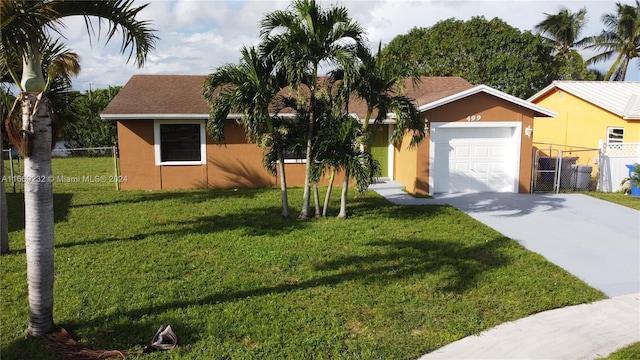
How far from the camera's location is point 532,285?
272 inches

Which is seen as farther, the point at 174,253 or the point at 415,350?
the point at 174,253

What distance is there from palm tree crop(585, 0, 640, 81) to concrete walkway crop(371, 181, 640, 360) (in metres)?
23.7

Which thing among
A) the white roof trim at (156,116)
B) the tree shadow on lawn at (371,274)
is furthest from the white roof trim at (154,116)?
the tree shadow on lawn at (371,274)

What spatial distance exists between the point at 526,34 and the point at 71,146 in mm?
29716

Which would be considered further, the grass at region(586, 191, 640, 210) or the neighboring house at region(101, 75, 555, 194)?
the neighboring house at region(101, 75, 555, 194)

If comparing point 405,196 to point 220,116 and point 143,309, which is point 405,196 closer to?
point 220,116

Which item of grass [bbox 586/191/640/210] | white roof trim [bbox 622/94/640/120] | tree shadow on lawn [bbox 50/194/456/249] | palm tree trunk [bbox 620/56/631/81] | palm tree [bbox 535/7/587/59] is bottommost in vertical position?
tree shadow on lawn [bbox 50/194/456/249]

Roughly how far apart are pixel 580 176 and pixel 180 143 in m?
13.4

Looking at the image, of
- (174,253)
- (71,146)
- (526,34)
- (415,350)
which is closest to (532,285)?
(415,350)

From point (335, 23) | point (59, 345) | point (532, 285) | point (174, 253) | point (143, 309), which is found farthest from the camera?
point (335, 23)

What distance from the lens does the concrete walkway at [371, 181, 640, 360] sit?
17.0 ft

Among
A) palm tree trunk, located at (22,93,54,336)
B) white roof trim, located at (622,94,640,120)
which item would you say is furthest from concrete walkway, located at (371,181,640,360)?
white roof trim, located at (622,94,640,120)

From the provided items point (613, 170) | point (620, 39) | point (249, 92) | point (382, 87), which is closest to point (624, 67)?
point (620, 39)

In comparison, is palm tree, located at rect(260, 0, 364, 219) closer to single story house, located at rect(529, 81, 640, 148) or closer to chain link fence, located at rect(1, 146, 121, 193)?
chain link fence, located at rect(1, 146, 121, 193)
